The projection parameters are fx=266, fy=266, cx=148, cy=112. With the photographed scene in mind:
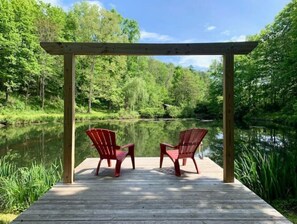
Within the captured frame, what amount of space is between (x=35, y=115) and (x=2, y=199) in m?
14.4

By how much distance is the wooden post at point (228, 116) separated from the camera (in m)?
3.55

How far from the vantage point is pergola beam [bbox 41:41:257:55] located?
3492 mm

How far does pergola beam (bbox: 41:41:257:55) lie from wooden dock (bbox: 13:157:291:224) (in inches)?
68.4

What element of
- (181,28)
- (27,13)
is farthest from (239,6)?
(181,28)

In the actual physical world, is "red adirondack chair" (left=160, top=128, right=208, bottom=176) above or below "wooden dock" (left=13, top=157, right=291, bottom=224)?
above

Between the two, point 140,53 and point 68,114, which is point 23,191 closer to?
point 68,114

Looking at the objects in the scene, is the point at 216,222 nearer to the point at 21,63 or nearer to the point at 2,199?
the point at 2,199

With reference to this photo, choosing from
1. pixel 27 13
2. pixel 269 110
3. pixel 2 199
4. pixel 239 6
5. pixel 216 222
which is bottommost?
pixel 2 199

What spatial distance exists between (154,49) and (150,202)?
1.92m

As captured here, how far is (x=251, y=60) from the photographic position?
21719 millimetres

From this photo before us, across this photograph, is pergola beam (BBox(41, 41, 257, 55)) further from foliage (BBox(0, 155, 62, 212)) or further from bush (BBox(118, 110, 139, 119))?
bush (BBox(118, 110, 139, 119))

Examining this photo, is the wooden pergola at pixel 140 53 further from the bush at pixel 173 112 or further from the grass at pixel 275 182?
the bush at pixel 173 112

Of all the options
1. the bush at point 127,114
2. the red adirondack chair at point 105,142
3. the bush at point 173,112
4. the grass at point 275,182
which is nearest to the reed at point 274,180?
the grass at point 275,182

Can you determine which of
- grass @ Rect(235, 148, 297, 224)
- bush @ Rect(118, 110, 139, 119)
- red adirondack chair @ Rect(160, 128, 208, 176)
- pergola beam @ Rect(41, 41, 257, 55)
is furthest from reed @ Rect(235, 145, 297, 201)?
bush @ Rect(118, 110, 139, 119)
